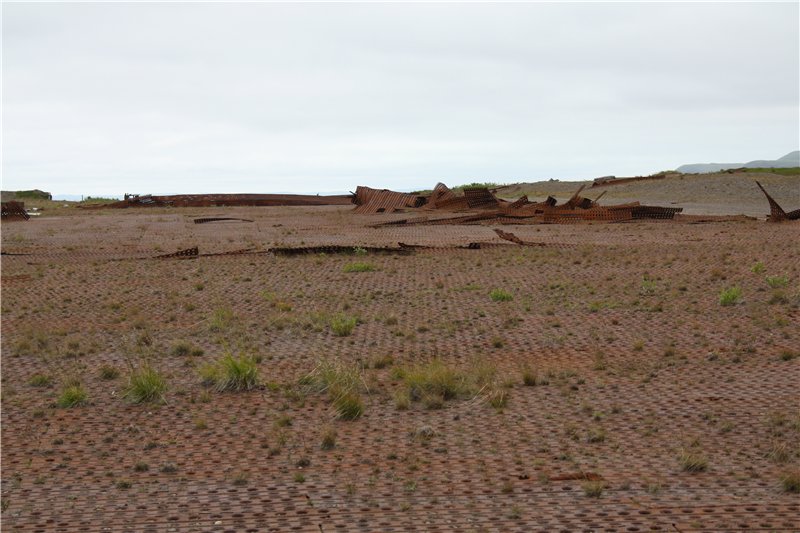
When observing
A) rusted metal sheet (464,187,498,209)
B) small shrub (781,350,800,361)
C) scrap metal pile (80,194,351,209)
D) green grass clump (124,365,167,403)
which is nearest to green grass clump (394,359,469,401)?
green grass clump (124,365,167,403)

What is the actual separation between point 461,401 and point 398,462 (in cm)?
186

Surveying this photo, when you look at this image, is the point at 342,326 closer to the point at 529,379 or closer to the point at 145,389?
the point at 529,379

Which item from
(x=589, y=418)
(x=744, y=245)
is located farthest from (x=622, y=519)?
(x=744, y=245)

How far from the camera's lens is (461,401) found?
899cm

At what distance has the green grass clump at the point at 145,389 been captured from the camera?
9141 millimetres

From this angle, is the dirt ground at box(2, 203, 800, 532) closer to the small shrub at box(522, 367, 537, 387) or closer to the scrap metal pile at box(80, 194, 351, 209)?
the small shrub at box(522, 367, 537, 387)

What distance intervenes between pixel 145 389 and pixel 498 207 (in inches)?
1292

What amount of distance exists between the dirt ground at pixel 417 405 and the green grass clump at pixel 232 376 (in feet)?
0.51

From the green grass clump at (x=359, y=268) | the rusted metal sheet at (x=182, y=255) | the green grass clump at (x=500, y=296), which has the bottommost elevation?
the green grass clump at (x=500, y=296)

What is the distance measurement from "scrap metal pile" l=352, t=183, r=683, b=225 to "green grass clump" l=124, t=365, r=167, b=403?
24.8m

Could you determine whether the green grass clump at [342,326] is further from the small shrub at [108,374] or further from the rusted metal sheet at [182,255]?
Result: the rusted metal sheet at [182,255]

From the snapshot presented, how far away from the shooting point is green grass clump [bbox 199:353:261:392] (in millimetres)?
9523

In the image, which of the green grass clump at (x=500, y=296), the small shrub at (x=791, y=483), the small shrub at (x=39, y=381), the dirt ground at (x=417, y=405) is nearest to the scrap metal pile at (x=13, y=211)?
the dirt ground at (x=417, y=405)

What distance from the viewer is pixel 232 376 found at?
9570mm
